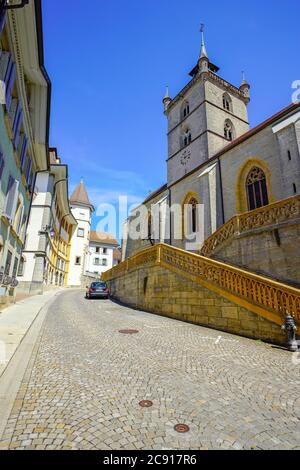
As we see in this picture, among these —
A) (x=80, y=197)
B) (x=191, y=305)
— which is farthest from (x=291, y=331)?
(x=80, y=197)

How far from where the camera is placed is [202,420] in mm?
2947

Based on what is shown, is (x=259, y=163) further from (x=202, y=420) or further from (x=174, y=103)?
(x=174, y=103)

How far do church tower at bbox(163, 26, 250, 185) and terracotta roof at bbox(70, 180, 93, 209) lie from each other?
1069 inches

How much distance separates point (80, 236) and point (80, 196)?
10.4 meters

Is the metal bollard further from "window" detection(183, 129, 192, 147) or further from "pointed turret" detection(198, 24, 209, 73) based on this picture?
"pointed turret" detection(198, 24, 209, 73)

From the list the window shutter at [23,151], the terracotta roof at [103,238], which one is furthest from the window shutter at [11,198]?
the terracotta roof at [103,238]

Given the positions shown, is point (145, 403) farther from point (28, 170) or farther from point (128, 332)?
point (28, 170)

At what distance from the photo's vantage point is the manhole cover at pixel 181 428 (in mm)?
2684

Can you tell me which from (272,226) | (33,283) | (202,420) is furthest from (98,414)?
(33,283)

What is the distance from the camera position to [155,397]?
3545 mm

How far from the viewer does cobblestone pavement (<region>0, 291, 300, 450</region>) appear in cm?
257

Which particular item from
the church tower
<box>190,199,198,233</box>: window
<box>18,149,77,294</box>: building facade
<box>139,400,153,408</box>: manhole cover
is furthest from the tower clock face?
<box>139,400,153,408</box>: manhole cover

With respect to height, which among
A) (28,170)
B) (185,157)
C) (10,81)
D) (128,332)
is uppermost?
(185,157)

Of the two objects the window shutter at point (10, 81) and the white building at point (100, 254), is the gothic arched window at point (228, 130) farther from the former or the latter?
the white building at point (100, 254)
